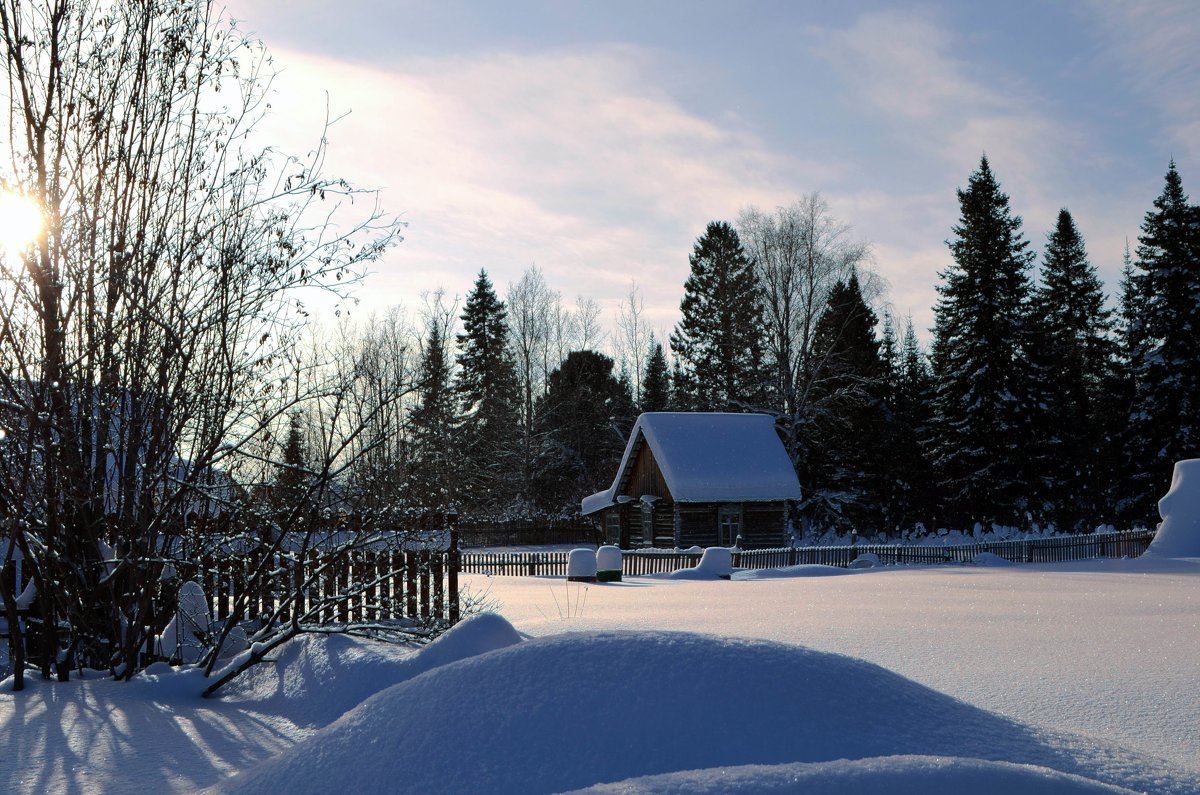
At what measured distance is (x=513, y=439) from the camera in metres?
46.9

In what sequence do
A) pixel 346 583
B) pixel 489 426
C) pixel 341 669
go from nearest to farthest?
pixel 341 669
pixel 346 583
pixel 489 426

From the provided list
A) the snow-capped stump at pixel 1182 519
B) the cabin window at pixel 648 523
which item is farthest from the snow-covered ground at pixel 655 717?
the cabin window at pixel 648 523

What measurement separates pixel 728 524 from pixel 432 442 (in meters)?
13.3

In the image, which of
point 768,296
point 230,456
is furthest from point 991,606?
point 768,296

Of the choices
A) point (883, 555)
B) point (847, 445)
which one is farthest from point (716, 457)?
point (847, 445)

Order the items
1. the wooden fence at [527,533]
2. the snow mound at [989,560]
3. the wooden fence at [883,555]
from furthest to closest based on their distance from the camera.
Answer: the wooden fence at [527,533] → the wooden fence at [883,555] → the snow mound at [989,560]

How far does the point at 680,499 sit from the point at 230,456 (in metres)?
24.1

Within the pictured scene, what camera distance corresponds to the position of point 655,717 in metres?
2.83

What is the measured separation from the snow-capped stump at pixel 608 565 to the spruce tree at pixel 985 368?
22.3 meters

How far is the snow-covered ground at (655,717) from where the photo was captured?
2660 mm

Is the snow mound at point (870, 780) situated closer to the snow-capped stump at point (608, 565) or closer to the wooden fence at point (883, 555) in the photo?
the snow-capped stump at point (608, 565)

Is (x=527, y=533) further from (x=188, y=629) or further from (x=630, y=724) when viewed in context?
(x=630, y=724)

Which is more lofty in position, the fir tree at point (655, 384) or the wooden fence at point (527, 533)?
the fir tree at point (655, 384)

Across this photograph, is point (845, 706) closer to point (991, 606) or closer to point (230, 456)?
point (230, 456)
